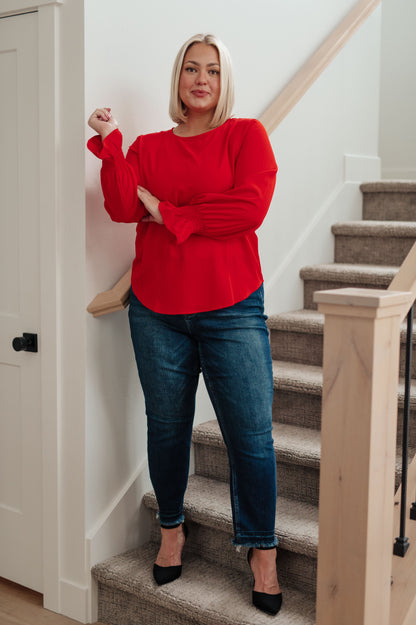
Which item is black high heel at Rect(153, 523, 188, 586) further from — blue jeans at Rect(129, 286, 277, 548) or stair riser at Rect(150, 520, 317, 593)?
blue jeans at Rect(129, 286, 277, 548)

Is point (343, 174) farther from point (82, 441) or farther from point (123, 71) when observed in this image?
point (82, 441)

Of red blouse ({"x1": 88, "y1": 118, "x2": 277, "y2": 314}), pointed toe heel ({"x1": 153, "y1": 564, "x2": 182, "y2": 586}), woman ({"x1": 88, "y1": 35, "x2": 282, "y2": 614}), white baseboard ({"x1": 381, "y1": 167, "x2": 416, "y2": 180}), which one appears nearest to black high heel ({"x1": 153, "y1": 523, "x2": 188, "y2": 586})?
pointed toe heel ({"x1": 153, "y1": 564, "x2": 182, "y2": 586})

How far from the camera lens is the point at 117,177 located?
1951 mm

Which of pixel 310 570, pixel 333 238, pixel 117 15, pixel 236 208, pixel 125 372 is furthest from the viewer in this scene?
pixel 333 238

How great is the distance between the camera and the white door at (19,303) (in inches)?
87.9

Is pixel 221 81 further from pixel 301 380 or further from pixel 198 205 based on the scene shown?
pixel 301 380

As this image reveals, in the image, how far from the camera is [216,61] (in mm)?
1938

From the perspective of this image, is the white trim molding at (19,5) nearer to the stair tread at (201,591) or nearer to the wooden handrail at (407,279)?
the wooden handrail at (407,279)

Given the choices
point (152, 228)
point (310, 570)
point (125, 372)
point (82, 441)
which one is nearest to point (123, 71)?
point (152, 228)

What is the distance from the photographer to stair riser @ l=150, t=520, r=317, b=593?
202cm

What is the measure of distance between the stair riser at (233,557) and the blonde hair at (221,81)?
123cm

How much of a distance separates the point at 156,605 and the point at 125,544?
11.4 inches

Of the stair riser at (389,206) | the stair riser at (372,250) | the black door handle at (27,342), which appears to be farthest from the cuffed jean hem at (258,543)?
the stair riser at (389,206)

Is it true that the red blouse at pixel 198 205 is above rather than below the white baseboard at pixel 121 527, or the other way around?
above
